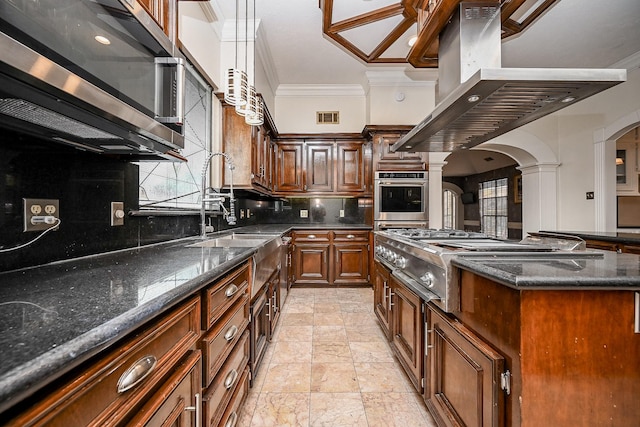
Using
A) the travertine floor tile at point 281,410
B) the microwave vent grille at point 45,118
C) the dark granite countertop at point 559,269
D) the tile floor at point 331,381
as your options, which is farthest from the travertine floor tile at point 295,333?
the microwave vent grille at point 45,118

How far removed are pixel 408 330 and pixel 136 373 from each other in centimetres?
151

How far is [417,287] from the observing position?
145 cm

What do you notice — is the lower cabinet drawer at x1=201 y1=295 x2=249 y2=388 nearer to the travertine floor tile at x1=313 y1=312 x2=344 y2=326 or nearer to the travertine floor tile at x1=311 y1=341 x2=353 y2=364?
the travertine floor tile at x1=311 y1=341 x2=353 y2=364

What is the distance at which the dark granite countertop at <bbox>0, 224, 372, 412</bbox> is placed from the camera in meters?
0.38

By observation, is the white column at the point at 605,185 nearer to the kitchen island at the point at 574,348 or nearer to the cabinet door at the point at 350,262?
the cabinet door at the point at 350,262

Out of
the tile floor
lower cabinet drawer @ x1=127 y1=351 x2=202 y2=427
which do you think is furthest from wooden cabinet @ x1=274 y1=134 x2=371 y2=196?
lower cabinet drawer @ x1=127 y1=351 x2=202 y2=427

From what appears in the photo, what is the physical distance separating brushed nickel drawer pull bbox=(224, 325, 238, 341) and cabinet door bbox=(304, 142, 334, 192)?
302 centimetres

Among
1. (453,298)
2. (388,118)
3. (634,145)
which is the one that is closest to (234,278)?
(453,298)

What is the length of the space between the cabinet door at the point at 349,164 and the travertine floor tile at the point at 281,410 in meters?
2.90

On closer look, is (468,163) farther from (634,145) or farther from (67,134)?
(67,134)

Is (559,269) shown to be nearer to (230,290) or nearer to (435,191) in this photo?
(230,290)

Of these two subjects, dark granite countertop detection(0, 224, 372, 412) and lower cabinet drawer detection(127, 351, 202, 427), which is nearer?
dark granite countertop detection(0, 224, 372, 412)

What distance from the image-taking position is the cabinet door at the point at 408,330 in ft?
4.95

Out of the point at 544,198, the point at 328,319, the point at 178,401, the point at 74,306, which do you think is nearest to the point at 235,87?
the point at 74,306
